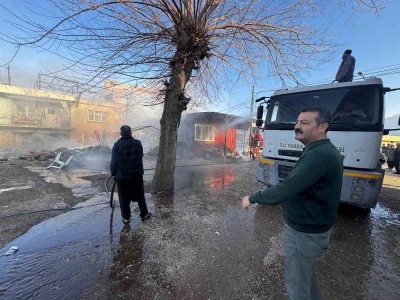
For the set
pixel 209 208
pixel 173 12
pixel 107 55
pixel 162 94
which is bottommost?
pixel 209 208

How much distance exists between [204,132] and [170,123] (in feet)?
42.2

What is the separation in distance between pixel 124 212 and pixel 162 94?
3.87m

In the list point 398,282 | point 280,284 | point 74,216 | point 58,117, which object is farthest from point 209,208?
point 58,117

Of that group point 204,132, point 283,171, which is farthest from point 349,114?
point 204,132

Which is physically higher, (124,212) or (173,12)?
(173,12)

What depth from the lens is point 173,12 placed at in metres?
5.18

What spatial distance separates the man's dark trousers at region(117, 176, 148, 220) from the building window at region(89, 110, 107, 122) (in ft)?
86.4

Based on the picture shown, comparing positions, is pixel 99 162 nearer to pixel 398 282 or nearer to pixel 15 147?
pixel 398 282

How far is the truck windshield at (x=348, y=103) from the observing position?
4031 millimetres

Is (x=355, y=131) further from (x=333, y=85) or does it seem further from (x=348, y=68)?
(x=348, y=68)

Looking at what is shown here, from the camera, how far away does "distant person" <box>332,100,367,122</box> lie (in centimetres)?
412

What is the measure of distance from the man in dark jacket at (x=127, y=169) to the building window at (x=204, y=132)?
1419 cm

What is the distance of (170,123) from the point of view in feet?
20.1

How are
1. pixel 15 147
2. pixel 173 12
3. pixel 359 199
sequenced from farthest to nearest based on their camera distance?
pixel 15 147 < pixel 173 12 < pixel 359 199
